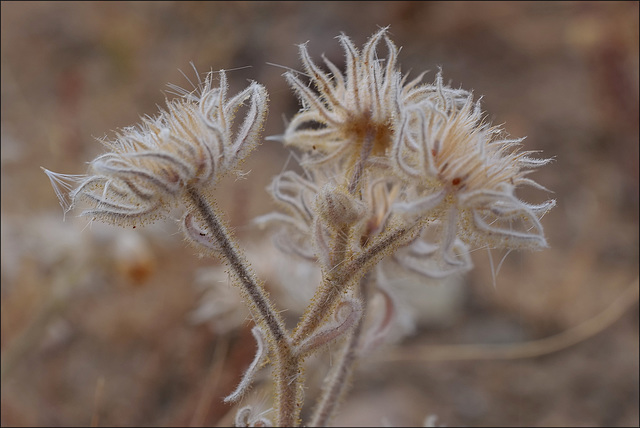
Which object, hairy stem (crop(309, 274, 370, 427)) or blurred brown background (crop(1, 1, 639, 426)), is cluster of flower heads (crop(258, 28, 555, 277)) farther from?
blurred brown background (crop(1, 1, 639, 426))

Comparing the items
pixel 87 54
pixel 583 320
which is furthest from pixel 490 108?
pixel 87 54

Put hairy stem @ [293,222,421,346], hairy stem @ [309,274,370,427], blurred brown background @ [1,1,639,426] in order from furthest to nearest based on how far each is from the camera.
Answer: blurred brown background @ [1,1,639,426] < hairy stem @ [309,274,370,427] < hairy stem @ [293,222,421,346]

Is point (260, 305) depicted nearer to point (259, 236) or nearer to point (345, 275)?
point (345, 275)

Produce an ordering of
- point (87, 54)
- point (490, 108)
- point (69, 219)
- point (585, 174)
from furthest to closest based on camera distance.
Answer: point (87, 54) < point (490, 108) < point (585, 174) < point (69, 219)

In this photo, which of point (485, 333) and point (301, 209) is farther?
point (485, 333)

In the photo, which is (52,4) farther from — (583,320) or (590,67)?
(583,320)

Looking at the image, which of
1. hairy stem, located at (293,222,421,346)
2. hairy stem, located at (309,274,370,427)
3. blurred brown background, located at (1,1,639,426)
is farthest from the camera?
blurred brown background, located at (1,1,639,426)

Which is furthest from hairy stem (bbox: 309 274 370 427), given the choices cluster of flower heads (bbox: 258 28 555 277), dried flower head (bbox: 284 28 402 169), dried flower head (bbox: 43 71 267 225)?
dried flower head (bbox: 43 71 267 225)
